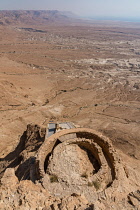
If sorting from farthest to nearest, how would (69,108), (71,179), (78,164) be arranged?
(69,108), (78,164), (71,179)

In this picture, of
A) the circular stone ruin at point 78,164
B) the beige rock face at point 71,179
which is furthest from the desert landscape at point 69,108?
the circular stone ruin at point 78,164

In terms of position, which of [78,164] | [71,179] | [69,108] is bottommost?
[69,108]

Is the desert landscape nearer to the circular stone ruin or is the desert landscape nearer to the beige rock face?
the beige rock face

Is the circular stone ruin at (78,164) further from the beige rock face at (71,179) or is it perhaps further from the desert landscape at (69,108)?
the desert landscape at (69,108)

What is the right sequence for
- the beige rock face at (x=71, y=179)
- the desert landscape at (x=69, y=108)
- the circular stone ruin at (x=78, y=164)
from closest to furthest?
the beige rock face at (x=71, y=179) → the desert landscape at (x=69, y=108) → the circular stone ruin at (x=78, y=164)

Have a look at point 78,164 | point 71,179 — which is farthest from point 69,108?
point 71,179

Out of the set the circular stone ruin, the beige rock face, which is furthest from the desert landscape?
the circular stone ruin

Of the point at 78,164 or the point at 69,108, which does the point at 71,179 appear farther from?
the point at 69,108

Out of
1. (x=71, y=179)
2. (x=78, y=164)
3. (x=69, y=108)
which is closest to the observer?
(x=71, y=179)
